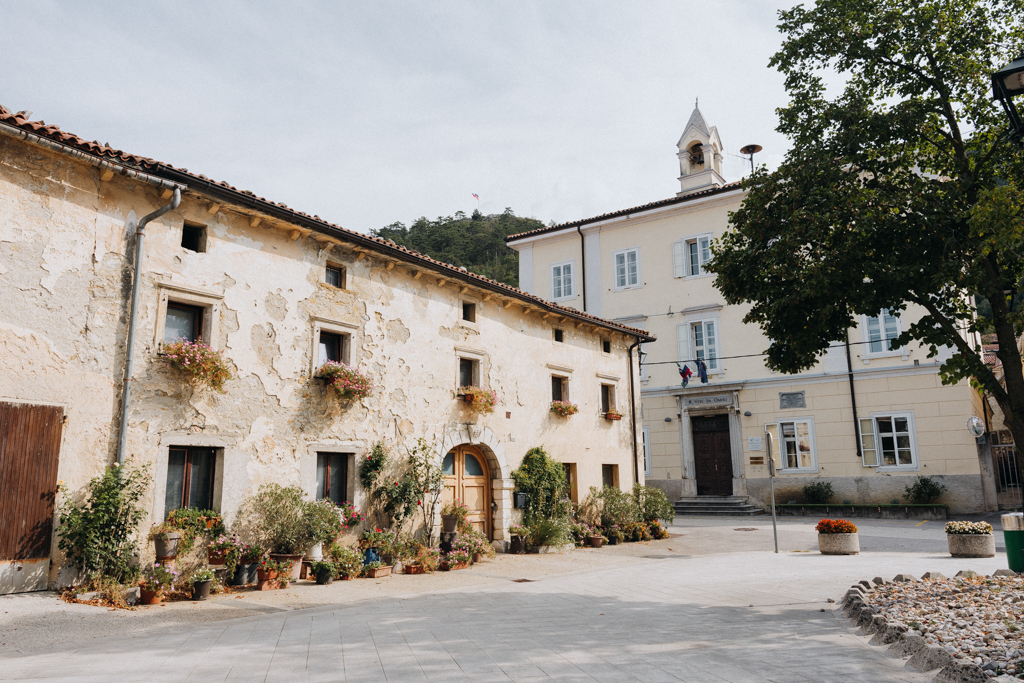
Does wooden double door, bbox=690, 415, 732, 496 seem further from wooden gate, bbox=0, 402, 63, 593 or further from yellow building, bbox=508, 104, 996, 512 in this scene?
wooden gate, bbox=0, 402, 63, 593

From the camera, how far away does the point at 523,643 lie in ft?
21.2

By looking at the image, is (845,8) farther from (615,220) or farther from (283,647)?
(615,220)

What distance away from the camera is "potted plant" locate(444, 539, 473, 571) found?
12.6m

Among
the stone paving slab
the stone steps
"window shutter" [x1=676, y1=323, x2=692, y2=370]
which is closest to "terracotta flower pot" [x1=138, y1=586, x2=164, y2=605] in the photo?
the stone paving slab

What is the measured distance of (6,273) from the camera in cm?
824

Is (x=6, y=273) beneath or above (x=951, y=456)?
above

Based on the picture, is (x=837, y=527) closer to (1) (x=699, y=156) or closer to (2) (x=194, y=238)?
(2) (x=194, y=238)

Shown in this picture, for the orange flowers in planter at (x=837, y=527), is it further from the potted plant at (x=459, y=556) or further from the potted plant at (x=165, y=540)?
Answer: the potted plant at (x=165, y=540)

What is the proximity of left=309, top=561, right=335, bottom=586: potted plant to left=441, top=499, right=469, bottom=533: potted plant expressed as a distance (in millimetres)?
3106

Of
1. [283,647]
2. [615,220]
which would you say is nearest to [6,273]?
[283,647]

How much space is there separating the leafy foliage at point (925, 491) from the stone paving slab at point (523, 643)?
524 inches

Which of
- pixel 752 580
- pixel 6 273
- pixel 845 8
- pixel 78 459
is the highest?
pixel 845 8

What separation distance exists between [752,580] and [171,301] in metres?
9.80

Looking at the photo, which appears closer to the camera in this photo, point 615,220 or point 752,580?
point 752,580
